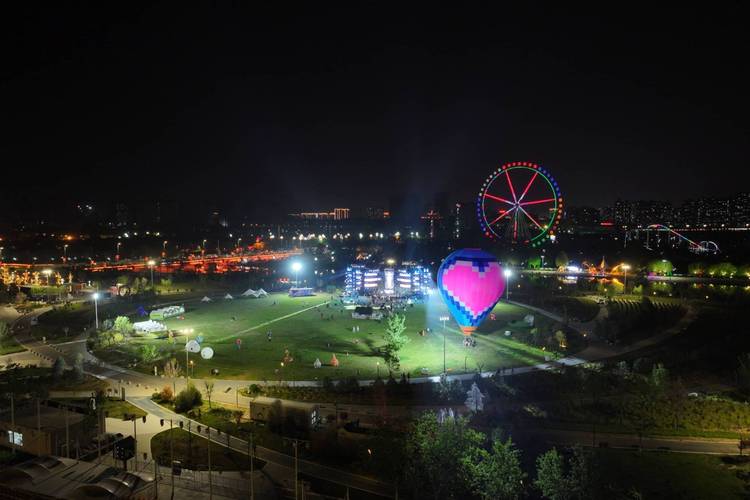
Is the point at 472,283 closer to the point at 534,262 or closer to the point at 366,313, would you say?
the point at 366,313

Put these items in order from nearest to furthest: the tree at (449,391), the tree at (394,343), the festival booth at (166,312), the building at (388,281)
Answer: the tree at (449,391) → the tree at (394,343) → the festival booth at (166,312) → the building at (388,281)

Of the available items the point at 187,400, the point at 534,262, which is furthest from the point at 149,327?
the point at 534,262

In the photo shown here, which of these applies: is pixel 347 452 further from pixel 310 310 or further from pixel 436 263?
pixel 436 263

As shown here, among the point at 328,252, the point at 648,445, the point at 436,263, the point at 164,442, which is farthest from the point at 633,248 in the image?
the point at 164,442

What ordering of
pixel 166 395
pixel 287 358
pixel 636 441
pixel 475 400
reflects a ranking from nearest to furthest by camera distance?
pixel 636 441 → pixel 475 400 → pixel 166 395 → pixel 287 358

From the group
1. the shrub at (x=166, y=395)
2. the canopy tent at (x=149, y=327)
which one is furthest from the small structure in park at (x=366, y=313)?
the shrub at (x=166, y=395)

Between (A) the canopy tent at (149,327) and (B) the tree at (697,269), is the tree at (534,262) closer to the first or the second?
(B) the tree at (697,269)
